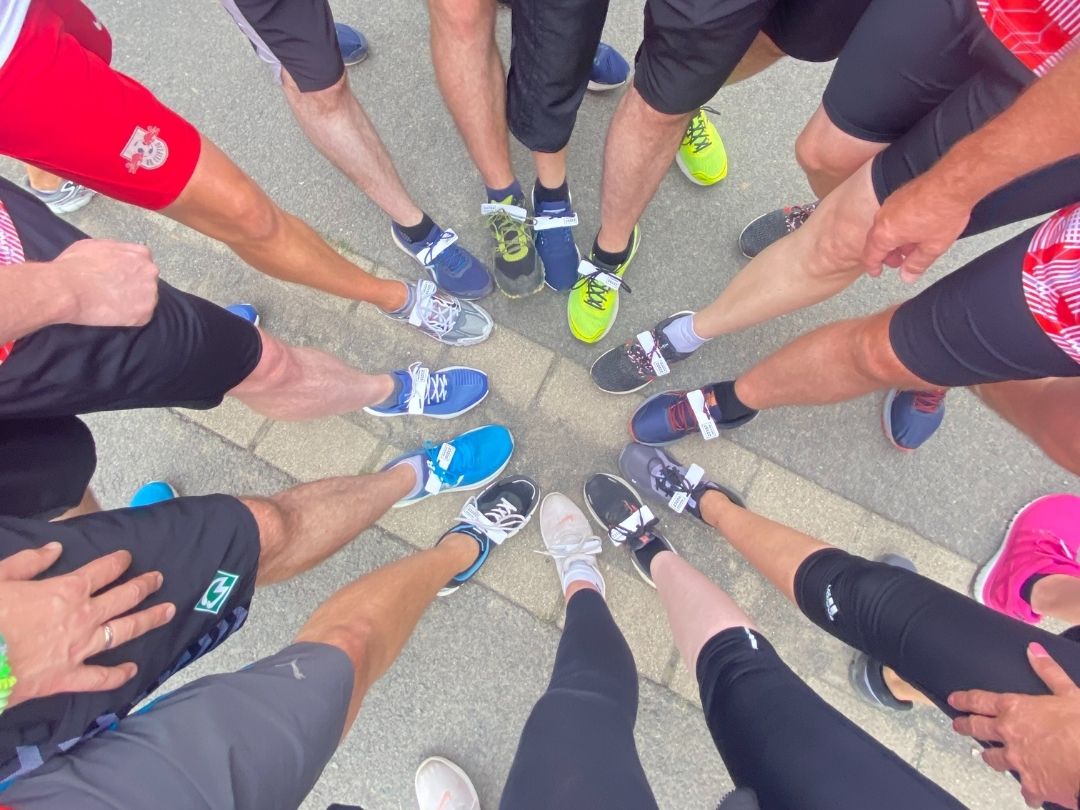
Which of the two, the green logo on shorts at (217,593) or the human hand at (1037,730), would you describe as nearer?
the human hand at (1037,730)

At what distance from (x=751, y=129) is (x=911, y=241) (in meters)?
1.45

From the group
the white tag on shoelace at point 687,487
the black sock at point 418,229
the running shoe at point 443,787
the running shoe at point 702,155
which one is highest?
the running shoe at point 702,155

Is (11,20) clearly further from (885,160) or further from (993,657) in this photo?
(993,657)

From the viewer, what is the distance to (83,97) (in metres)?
1.35

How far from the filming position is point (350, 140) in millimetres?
Answer: 2066

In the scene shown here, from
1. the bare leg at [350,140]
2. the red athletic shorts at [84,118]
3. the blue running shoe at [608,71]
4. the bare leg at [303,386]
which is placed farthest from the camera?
the blue running shoe at [608,71]

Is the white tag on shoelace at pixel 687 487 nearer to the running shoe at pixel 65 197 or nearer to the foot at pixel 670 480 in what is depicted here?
the foot at pixel 670 480

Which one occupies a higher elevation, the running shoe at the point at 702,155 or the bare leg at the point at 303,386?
the running shoe at the point at 702,155

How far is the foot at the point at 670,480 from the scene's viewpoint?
2277 millimetres

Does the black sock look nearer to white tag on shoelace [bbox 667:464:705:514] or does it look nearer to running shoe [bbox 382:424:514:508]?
running shoe [bbox 382:424:514:508]

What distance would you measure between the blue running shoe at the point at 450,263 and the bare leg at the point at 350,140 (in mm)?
102

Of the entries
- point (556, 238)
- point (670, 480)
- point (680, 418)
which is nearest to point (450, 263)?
point (556, 238)

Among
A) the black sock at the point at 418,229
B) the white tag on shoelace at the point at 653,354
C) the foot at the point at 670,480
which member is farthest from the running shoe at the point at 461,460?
the black sock at the point at 418,229

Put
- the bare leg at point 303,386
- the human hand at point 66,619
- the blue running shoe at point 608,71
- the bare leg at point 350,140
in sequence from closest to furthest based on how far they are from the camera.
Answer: the human hand at point 66,619 < the bare leg at point 303,386 < the bare leg at point 350,140 < the blue running shoe at point 608,71
